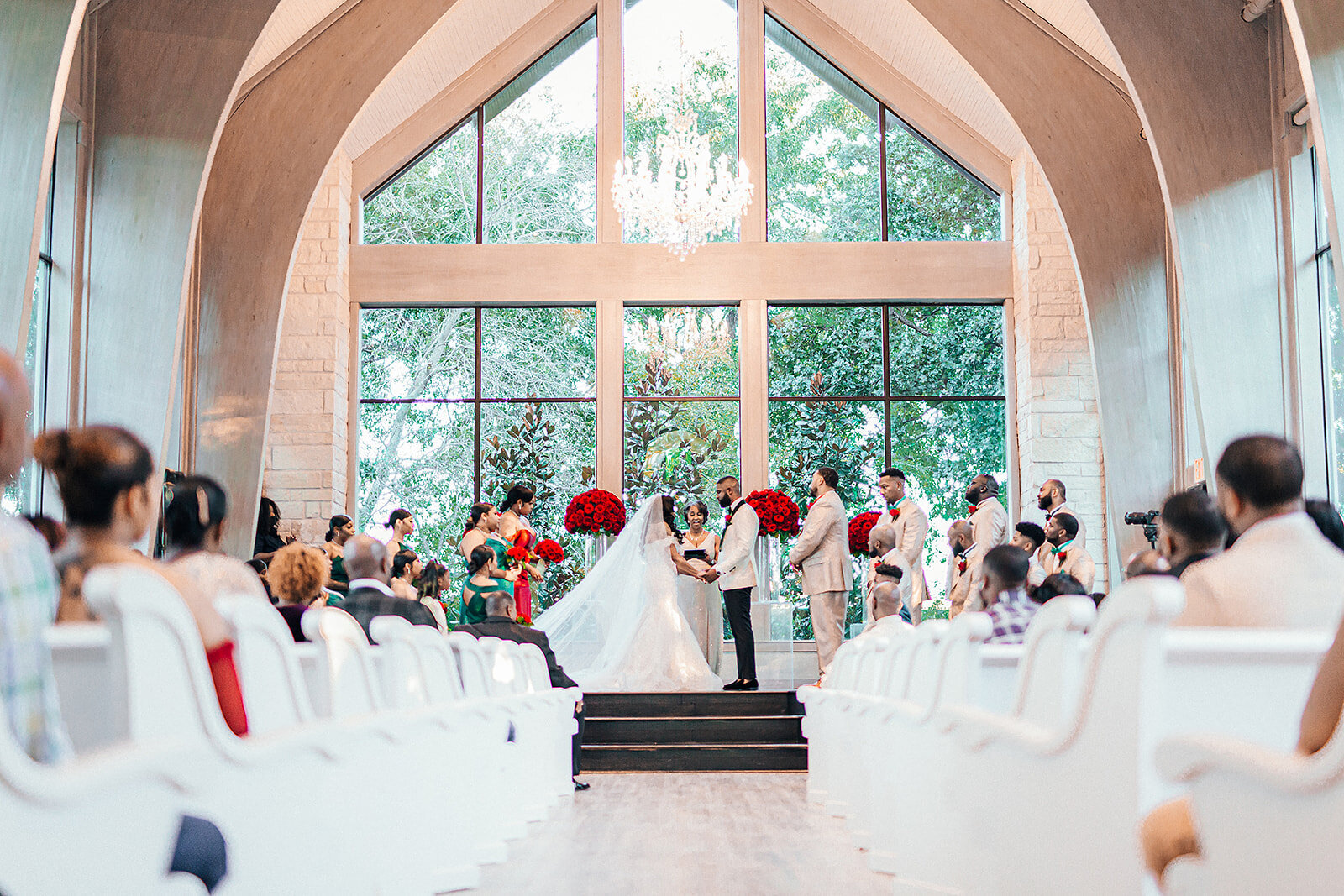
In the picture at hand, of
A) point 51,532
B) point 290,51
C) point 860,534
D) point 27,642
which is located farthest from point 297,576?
point 290,51

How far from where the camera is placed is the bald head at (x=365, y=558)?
547 cm

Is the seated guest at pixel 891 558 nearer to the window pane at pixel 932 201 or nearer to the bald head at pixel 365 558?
the bald head at pixel 365 558

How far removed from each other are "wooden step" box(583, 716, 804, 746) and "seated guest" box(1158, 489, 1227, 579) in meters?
5.14

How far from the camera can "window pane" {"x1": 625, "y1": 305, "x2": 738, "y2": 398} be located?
12961 millimetres

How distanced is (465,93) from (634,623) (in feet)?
21.5

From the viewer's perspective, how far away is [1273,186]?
8.60 meters

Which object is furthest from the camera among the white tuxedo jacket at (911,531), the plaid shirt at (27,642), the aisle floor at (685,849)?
the white tuxedo jacket at (911,531)

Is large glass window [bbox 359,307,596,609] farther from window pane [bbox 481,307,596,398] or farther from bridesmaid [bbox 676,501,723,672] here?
bridesmaid [bbox 676,501,723,672]

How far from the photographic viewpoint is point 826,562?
888cm

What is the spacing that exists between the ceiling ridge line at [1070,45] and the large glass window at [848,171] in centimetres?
271

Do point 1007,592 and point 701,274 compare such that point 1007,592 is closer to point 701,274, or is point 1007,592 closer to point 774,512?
point 774,512

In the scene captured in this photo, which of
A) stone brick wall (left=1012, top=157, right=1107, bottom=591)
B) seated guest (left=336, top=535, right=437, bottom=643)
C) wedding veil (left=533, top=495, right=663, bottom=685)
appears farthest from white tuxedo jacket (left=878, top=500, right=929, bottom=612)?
seated guest (left=336, top=535, right=437, bottom=643)

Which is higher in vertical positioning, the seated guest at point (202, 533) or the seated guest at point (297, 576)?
the seated guest at point (202, 533)

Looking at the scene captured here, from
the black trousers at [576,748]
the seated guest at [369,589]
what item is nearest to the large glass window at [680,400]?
the black trousers at [576,748]
